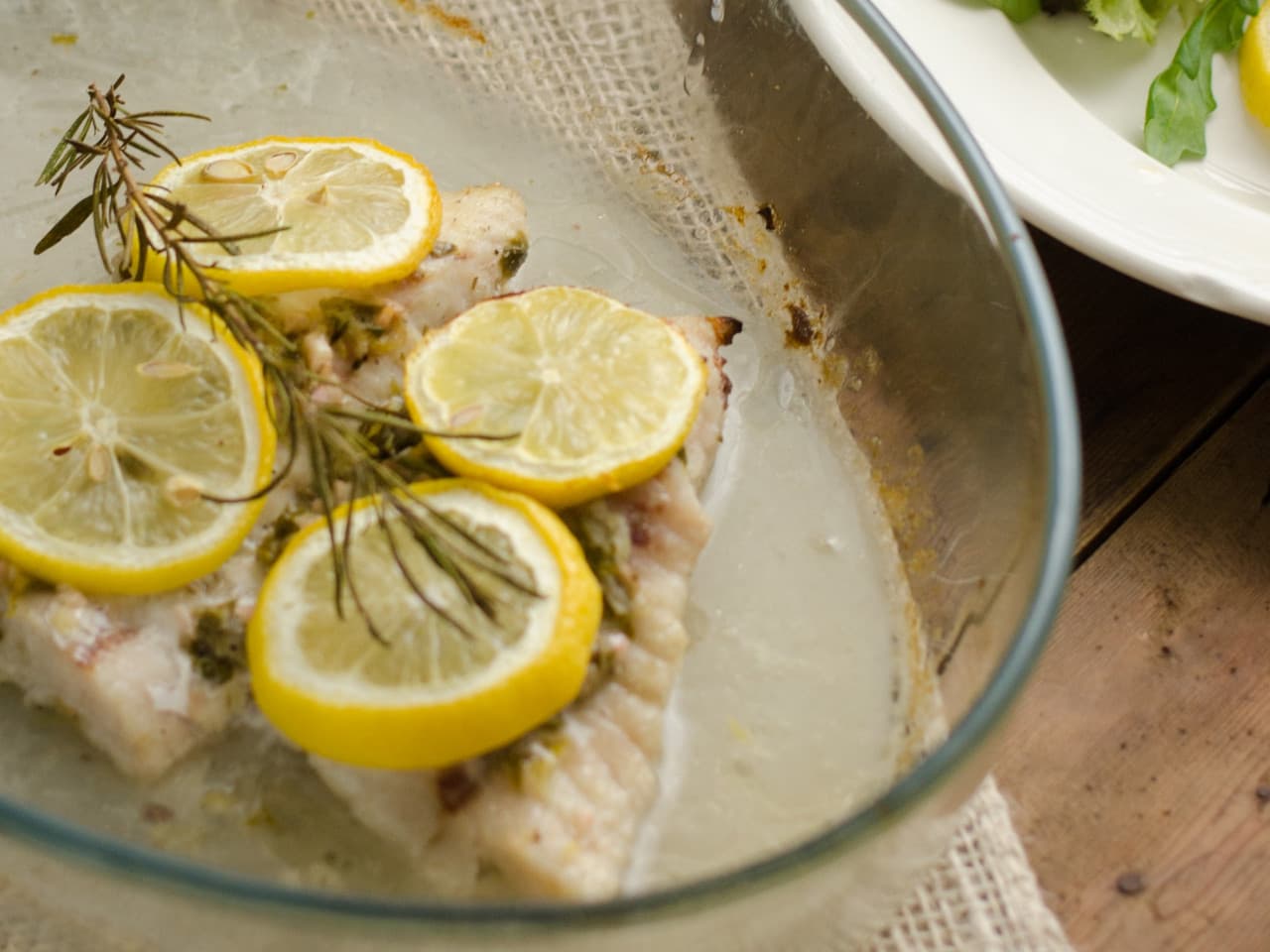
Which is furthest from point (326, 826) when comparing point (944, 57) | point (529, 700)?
point (944, 57)

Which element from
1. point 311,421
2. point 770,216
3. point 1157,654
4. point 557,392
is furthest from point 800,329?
point 311,421

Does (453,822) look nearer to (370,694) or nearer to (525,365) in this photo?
(370,694)

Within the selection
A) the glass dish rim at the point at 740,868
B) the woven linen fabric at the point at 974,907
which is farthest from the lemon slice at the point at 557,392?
the woven linen fabric at the point at 974,907

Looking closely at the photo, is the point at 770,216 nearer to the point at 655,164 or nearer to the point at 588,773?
the point at 655,164

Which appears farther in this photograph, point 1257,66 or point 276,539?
point 1257,66

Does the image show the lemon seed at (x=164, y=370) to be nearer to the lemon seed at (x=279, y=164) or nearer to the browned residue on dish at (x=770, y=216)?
the lemon seed at (x=279, y=164)

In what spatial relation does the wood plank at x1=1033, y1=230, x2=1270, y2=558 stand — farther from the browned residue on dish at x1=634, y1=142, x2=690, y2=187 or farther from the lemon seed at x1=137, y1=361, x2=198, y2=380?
the lemon seed at x1=137, y1=361, x2=198, y2=380
